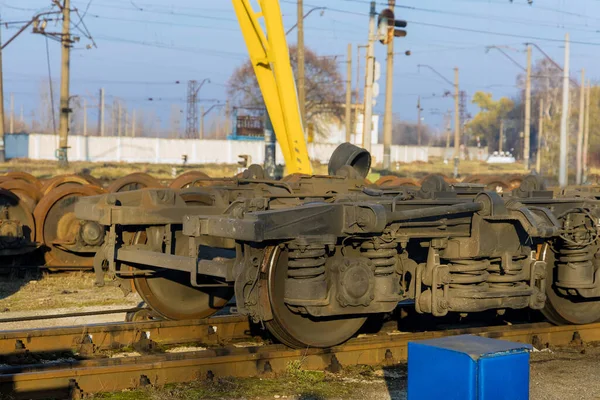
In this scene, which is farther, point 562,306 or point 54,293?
point 54,293

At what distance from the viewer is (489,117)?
126 meters

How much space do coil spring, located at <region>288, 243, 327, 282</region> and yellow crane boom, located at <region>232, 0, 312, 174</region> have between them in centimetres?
938

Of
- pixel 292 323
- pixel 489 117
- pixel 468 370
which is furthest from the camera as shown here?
pixel 489 117

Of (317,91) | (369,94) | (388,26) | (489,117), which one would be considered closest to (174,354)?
(369,94)

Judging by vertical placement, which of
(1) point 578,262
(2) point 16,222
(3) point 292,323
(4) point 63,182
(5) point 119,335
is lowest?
(5) point 119,335

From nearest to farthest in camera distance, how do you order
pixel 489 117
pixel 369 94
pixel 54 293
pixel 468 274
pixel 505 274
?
pixel 468 274
pixel 505 274
pixel 54 293
pixel 369 94
pixel 489 117

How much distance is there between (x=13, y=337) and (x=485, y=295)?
13.8 feet

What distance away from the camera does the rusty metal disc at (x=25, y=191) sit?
14617mm

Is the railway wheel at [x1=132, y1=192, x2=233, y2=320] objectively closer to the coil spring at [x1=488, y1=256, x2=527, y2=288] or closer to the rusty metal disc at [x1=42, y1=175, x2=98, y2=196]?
the coil spring at [x1=488, y1=256, x2=527, y2=288]

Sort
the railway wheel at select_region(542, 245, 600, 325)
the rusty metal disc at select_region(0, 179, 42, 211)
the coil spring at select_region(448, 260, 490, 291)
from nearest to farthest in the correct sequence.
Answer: the coil spring at select_region(448, 260, 490, 291)
the railway wheel at select_region(542, 245, 600, 325)
the rusty metal disc at select_region(0, 179, 42, 211)

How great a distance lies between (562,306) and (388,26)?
2348cm

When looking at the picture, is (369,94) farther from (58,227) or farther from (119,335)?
(119,335)

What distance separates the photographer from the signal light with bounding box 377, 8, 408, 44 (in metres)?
29.6

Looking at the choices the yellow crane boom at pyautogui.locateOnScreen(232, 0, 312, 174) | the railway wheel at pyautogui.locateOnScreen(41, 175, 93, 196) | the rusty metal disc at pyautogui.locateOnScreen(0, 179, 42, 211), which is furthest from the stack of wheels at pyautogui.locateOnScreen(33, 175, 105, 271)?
the yellow crane boom at pyautogui.locateOnScreen(232, 0, 312, 174)
